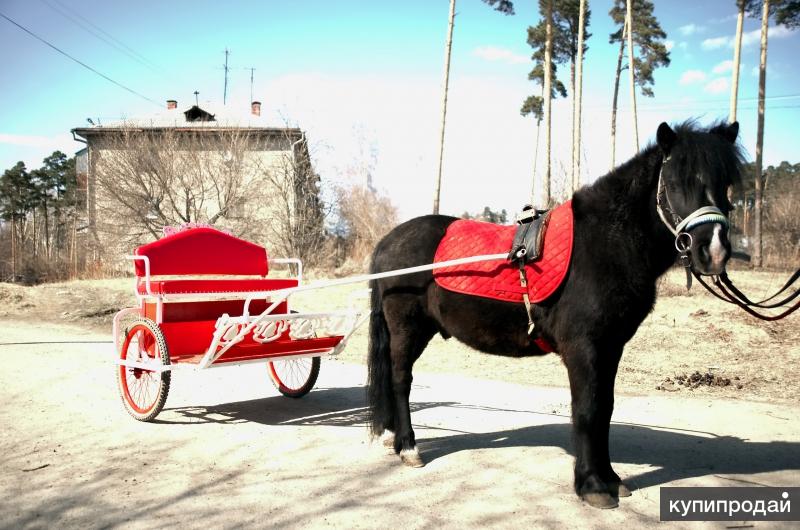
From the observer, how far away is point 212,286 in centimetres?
621

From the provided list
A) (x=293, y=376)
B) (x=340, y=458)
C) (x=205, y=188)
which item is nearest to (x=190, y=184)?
(x=205, y=188)

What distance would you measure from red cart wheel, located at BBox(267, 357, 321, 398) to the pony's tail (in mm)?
1837

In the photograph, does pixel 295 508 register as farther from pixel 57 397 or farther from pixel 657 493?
pixel 57 397

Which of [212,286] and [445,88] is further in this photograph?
[445,88]

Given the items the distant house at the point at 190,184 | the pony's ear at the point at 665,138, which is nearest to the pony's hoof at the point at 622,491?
the pony's ear at the point at 665,138

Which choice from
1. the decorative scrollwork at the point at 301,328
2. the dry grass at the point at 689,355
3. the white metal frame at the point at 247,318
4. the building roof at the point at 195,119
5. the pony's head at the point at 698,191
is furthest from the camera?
the building roof at the point at 195,119

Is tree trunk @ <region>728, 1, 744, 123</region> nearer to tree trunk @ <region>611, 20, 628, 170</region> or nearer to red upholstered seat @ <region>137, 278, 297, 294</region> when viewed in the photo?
tree trunk @ <region>611, 20, 628, 170</region>

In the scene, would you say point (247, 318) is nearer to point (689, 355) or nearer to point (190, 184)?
point (689, 355)

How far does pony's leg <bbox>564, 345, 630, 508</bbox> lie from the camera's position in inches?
140

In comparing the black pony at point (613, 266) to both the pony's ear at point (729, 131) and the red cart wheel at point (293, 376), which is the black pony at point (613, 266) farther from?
the red cart wheel at point (293, 376)

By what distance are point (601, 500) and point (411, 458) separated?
141 cm

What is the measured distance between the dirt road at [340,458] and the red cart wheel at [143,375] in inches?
6.9

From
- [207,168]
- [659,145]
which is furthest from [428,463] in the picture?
[207,168]

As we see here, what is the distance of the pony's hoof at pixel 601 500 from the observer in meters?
3.44
